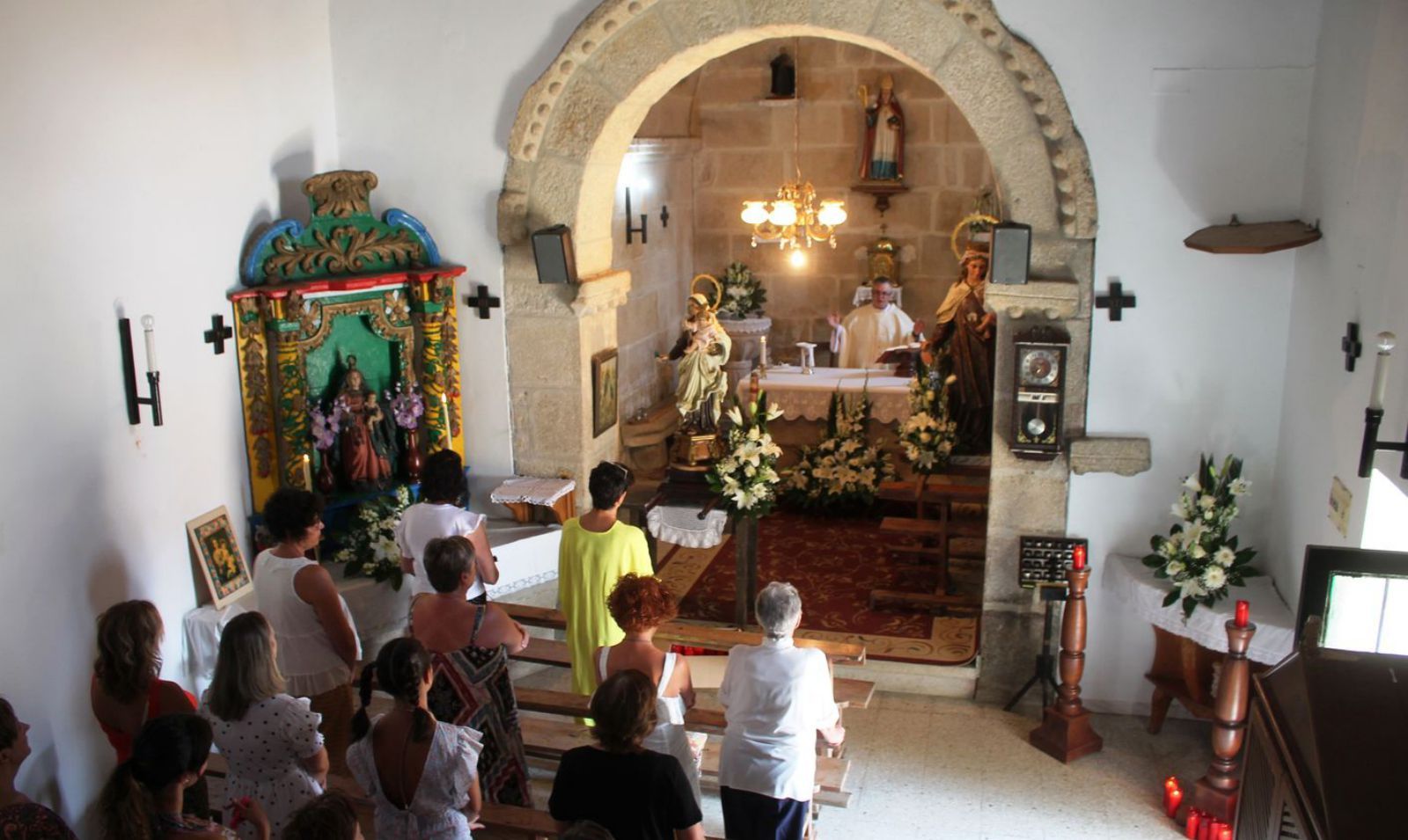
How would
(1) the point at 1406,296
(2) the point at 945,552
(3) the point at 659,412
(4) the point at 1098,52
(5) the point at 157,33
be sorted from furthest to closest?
(3) the point at 659,412, (2) the point at 945,552, (4) the point at 1098,52, (5) the point at 157,33, (1) the point at 1406,296

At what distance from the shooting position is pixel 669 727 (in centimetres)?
382

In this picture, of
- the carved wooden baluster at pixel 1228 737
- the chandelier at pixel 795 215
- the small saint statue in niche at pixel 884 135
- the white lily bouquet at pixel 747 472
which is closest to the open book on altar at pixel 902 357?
the chandelier at pixel 795 215

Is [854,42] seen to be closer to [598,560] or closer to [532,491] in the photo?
[532,491]

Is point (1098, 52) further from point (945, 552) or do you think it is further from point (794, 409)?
point (794, 409)

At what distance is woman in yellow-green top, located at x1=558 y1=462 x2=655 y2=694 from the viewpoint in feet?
15.7

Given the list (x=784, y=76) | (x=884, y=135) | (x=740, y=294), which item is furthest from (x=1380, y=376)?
(x=784, y=76)

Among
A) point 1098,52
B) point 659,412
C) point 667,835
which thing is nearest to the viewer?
point 667,835

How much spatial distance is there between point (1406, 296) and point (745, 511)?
3481mm

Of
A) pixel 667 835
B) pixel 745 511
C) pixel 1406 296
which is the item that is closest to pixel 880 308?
pixel 745 511

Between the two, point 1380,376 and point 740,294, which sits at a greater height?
point 1380,376

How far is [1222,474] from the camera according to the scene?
18.7 feet

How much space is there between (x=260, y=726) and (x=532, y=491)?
3085 mm

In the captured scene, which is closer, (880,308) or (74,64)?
(74,64)

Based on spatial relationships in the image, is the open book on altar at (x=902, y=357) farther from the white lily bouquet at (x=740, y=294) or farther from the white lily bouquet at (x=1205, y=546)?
A: the white lily bouquet at (x=1205, y=546)
